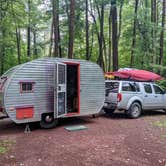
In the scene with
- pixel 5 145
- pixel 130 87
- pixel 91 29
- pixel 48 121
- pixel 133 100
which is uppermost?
pixel 91 29

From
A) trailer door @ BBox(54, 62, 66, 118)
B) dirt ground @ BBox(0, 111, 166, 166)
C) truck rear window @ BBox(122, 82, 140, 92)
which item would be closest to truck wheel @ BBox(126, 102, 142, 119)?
truck rear window @ BBox(122, 82, 140, 92)

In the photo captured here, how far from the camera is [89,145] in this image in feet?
21.6

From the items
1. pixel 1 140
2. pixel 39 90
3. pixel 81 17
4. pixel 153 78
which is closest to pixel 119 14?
pixel 81 17

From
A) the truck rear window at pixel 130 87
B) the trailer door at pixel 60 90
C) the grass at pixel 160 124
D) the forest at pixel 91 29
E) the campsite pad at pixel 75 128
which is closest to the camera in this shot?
the campsite pad at pixel 75 128

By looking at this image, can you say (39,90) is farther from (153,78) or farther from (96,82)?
(153,78)

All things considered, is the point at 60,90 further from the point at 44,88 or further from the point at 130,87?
the point at 130,87

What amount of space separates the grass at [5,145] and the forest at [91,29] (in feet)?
31.9

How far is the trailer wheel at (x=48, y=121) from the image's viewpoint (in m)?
8.71

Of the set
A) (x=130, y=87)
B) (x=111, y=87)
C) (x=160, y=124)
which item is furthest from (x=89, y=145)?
(x=130, y=87)

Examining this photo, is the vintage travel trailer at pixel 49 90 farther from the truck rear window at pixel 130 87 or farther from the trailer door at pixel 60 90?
the truck rear window at pixel 130 87

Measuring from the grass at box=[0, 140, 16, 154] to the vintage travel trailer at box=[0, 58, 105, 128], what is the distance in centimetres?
116

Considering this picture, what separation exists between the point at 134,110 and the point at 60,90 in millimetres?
4054

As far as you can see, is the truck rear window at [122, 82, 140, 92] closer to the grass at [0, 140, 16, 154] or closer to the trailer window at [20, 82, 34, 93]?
the trailer window at [20, 82, 34, 93]

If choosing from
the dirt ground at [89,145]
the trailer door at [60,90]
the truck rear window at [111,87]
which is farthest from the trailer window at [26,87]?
the truck rear window at [111,87]
